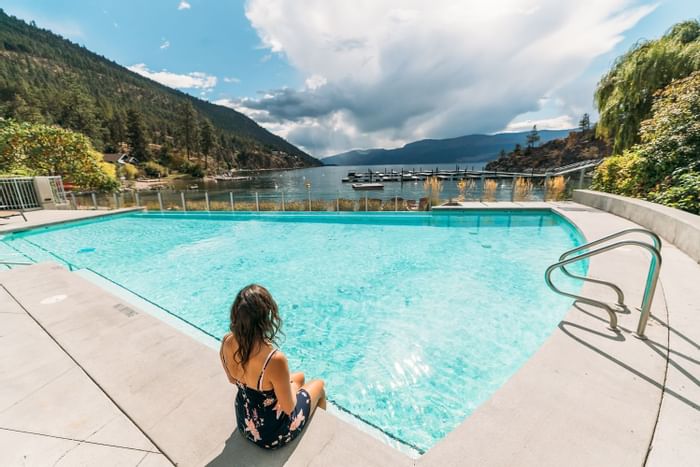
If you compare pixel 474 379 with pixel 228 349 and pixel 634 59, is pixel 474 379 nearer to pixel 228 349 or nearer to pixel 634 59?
pixel 228 349

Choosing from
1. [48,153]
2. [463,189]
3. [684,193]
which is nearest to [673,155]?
[684,193]

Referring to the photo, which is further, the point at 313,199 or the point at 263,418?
the point at 313,199

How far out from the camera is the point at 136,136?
63031mm

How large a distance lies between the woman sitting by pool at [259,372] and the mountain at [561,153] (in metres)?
62.8

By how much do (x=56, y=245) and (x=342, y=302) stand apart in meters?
9.29

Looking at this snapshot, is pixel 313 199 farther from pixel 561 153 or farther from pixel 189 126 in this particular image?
pixel 189 126

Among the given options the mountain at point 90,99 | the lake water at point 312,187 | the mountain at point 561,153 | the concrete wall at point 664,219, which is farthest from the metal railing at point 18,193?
the mountain at point 561,153

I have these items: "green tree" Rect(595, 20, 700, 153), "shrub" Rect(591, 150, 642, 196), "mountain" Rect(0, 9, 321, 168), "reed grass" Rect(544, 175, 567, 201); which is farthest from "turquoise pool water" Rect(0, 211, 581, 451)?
"mountain" Rect(0, 9, 321, 168)

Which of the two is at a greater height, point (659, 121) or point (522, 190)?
point (659, 121)

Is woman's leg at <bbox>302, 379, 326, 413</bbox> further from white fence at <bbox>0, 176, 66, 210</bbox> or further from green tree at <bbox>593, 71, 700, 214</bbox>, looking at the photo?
white fence at <bbox>0, 176, 66, 210</bbox>

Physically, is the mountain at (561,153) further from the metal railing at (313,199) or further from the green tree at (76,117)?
the green tree at (76,117)

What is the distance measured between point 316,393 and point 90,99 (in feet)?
308

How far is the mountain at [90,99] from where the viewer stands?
5459cm

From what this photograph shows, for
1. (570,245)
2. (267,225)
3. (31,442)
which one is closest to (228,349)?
(31,442)
